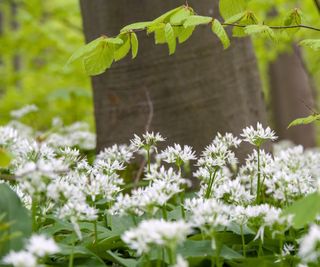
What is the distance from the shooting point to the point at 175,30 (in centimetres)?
181

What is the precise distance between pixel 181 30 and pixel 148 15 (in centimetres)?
102

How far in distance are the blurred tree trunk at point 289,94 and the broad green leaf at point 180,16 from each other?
674 cm

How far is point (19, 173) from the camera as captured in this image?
1209mm

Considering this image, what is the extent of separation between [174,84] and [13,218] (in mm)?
1581

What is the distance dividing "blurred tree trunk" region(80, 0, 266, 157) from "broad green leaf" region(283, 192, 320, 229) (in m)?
1.59

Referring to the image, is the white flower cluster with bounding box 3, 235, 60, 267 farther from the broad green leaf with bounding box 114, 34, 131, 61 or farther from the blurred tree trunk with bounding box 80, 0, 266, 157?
the blurred tree trunk with bounding box 80, 0, 266, 157

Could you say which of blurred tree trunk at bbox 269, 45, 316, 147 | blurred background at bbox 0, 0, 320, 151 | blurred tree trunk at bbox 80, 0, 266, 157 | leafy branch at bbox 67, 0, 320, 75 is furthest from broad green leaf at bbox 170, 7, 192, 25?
blurred tree trunk at bbox 269, 45, 316, 147

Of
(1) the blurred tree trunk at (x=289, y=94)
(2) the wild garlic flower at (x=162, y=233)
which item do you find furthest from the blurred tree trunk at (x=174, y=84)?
(1) the blurred tree trunk at (x=289, y=94)

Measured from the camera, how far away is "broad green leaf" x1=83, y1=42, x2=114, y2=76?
175cm

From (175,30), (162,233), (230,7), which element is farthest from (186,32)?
(162,233)

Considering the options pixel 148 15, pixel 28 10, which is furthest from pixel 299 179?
pixel 28 10

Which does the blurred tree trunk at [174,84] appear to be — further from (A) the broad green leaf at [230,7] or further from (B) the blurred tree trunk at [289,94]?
(B) the blurred tree trunk at [289,94]

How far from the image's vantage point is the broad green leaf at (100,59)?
1.75 m

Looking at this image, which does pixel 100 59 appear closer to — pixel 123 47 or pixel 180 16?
pixel 123 47
